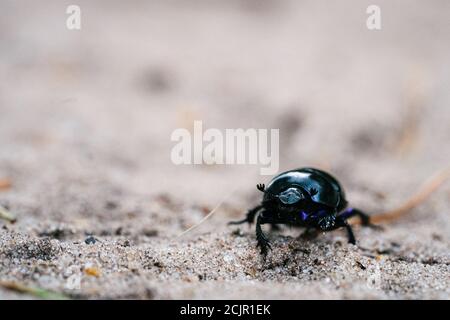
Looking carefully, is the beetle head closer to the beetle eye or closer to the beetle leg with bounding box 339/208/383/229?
the beetle eye

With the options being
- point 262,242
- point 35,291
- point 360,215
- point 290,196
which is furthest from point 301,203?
point 35,291

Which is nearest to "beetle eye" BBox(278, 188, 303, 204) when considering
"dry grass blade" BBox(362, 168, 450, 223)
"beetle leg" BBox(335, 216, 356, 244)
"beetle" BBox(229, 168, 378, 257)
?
"beetle" BBox(229, 168, 378, 257)

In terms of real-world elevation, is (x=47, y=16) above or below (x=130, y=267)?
above

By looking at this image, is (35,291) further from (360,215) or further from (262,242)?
(360,215)

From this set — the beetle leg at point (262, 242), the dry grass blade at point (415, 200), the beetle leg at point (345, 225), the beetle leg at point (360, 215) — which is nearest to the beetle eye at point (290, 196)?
the beetle leg at point (262, 242)
